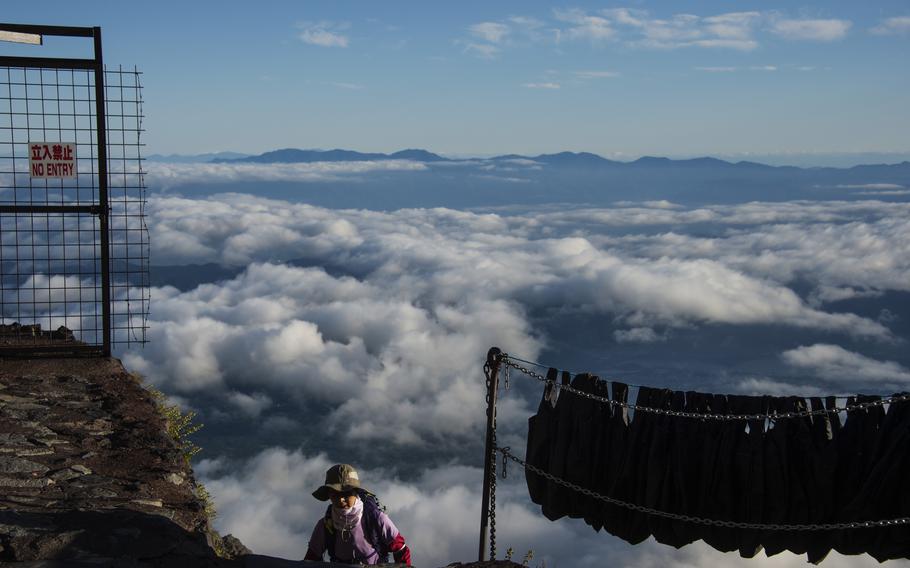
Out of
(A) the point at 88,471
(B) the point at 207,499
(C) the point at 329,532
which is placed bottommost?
(B) the point at 207,499

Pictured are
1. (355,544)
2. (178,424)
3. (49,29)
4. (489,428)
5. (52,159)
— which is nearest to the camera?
(355,544)

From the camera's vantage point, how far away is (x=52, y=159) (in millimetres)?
9906

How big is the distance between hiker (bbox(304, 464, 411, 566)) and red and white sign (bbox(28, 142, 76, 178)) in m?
6.10

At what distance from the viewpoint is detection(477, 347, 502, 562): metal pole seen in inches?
272

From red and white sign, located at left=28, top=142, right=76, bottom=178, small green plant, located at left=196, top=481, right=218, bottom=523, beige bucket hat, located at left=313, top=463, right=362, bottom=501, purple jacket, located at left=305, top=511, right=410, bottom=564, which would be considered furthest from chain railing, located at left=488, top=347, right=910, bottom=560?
red and white sign, located at left=28, top=142, right=76, bottom=178

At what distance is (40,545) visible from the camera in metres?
5.41

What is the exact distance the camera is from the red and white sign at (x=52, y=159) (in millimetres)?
9859

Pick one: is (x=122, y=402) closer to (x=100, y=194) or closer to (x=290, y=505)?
(x=100, y=194)

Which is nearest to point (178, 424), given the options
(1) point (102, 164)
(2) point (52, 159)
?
(1) point (102, 164)

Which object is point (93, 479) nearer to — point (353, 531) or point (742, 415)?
point (353, 531)

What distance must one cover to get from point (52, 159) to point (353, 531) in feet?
21.6

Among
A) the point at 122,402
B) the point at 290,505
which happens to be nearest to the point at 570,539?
the point at 290,505

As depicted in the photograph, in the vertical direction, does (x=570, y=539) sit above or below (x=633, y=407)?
below

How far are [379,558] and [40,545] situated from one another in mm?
2200
